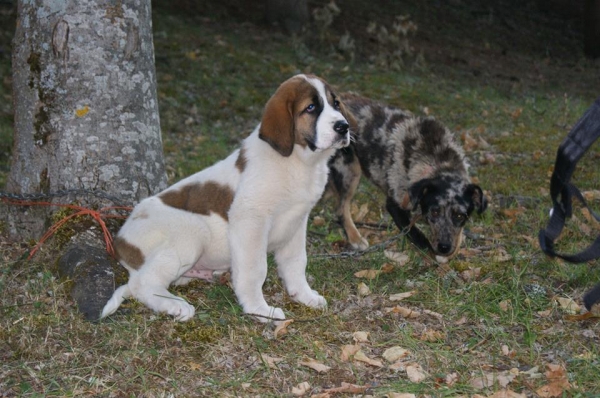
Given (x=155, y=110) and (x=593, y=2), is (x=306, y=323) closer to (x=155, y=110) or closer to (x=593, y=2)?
(x=155, y=110)

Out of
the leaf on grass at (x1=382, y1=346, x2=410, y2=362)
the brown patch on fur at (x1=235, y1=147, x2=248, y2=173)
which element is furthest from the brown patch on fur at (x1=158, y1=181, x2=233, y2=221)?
the leaf on grass at (x1=382, y1=346, x2=410, y2=362)

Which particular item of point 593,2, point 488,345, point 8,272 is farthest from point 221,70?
point 593,2

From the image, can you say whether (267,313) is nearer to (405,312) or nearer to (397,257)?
(405,312)

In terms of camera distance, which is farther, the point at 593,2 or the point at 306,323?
the point at 593,2

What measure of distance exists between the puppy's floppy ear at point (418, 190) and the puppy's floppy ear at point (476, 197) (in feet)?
1.04

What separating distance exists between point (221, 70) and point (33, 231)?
25.3ft

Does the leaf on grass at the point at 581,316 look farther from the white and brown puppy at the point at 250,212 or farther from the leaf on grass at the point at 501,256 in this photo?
the white and brown puppy at the point at 250,212

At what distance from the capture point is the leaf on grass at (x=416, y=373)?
3.76 meters

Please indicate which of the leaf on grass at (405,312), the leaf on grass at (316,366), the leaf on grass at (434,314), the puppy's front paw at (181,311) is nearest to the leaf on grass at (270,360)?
the leaf on grass at (316,366)

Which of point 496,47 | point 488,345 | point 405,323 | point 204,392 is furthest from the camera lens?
point 496,47

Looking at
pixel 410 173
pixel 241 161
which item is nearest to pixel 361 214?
pixel 410 173

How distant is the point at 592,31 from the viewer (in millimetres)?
19094

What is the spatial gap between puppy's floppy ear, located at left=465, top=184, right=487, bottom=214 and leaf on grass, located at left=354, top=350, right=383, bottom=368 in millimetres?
2757

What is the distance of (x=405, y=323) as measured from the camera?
175 inches
